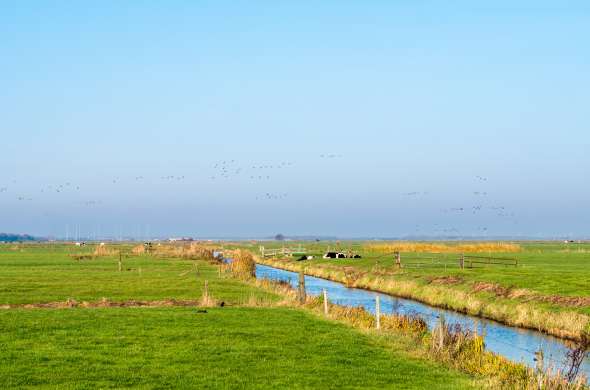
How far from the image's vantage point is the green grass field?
74.8ft

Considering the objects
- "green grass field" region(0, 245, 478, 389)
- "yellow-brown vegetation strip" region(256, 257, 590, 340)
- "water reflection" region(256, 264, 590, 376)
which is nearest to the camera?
Answer: "green grass field" region(0, 245, 478, 389)

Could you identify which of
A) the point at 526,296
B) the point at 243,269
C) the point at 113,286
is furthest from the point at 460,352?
the point at 243,269

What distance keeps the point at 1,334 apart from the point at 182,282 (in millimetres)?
36389

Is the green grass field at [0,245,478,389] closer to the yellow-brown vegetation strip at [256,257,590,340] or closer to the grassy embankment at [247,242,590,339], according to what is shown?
the yellow-brown vegetation strip at [256,257,590,340]

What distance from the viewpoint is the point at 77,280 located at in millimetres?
68188

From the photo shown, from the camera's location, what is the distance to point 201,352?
2750cm

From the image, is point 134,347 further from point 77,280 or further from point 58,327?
point 77,280

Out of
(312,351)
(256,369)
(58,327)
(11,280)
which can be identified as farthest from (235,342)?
(11,280)

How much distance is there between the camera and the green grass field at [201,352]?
2281 cm

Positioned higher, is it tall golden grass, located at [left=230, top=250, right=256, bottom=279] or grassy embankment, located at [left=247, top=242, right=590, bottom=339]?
tall golden grass, located at [left=230, top=250, right=256, bottom=279]

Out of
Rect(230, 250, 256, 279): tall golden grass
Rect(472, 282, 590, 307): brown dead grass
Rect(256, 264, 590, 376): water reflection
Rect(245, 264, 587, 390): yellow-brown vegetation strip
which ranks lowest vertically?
Rect(256, 264, 590, 376): water reflection

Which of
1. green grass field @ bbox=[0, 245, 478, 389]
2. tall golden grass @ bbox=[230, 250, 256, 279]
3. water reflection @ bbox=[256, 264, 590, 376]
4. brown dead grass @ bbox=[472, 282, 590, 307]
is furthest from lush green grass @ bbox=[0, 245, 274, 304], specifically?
brown dead grass @ bbox=[472, 282, 590, 307]

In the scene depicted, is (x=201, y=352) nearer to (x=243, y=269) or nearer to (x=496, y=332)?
(x=496, y=332)

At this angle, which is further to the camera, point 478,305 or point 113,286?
point 113,286
